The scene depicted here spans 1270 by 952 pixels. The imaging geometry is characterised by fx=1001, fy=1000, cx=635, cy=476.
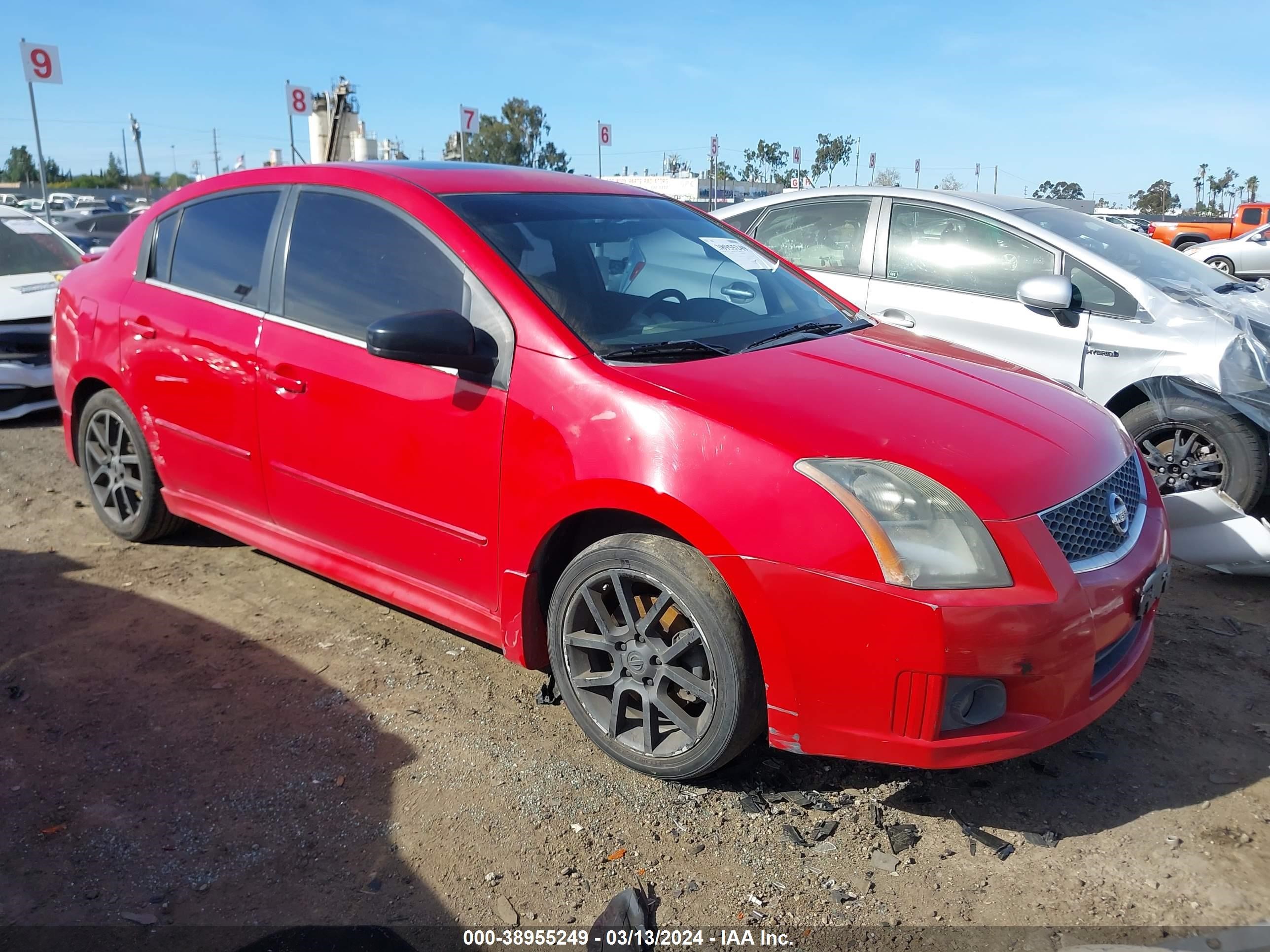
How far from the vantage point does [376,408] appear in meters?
3.31

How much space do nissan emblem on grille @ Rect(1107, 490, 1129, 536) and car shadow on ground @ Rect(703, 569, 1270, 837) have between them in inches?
29.3

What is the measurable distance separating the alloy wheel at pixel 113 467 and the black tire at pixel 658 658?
2.55 meters

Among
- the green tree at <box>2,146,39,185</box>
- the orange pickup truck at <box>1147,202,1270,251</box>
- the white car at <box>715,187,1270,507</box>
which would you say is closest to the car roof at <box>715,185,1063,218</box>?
the white car at <box>715,187,1270,507</box>

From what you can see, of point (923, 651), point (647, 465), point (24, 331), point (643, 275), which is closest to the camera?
point (923, 651)

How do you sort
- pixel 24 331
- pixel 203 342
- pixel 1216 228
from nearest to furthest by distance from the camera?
pixel 203 342, pixel 24 331, pixel 1216 228

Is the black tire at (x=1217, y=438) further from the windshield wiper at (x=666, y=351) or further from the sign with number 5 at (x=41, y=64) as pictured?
the sign with number 5 at (x=41, y=64)

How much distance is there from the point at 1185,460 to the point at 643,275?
10.2ft

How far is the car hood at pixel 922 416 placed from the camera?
2.57 metres

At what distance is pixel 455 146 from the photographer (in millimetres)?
39062

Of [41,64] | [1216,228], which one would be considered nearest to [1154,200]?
[1216,228]

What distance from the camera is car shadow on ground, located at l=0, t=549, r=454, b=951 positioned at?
94.3 inches

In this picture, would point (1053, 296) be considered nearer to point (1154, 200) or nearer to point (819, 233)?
point (819, 233)

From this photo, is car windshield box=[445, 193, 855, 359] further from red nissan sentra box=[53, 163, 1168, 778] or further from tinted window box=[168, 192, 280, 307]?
tinted window box=[168, 192, 280, 307]

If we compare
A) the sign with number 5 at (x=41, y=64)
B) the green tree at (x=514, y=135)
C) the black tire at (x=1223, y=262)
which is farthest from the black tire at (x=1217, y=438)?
the green tree at (x=514, y=135)
